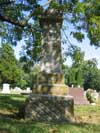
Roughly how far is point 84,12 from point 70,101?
3.02 metres

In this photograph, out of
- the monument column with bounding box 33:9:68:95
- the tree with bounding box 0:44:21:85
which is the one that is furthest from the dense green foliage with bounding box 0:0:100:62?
the tree with bounding box 0:44:21:85

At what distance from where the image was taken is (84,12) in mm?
14531

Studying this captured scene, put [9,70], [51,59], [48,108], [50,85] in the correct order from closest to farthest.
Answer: [48,108] → [50,85] → [51,59] → [9,70]

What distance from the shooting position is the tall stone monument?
14.1m

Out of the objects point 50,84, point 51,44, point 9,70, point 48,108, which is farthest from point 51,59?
point 9,70

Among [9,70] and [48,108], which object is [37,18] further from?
[9,70]

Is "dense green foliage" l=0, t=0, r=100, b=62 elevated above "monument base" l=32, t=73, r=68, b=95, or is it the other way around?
"dense green foliage" l=0, t=0, r=100, b=62

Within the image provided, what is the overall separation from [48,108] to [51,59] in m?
1.70

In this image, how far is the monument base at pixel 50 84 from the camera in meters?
14.5

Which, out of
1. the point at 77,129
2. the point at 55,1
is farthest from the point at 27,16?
the point at 77,129

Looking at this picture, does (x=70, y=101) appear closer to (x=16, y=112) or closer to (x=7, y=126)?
(x=16, y=112)

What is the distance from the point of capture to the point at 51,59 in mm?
14695

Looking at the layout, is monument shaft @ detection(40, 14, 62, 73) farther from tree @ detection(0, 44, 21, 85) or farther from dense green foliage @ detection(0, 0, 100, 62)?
tree @ detection(0, 44, 21, 85)

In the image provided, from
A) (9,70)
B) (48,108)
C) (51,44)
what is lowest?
(48,108)
